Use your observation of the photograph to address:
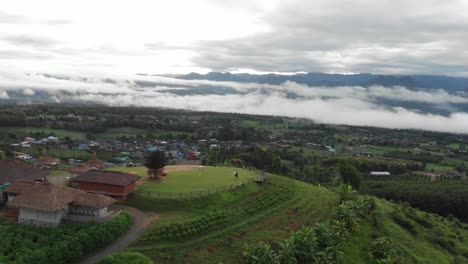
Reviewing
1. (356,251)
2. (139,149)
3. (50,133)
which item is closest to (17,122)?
(50,133)

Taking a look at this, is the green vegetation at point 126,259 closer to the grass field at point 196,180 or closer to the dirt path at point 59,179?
the grass field at point 196,180

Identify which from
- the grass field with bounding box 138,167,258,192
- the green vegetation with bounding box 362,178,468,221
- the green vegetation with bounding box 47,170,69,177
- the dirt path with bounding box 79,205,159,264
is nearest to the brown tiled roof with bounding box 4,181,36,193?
the dirt path with bounding box 79,205,159,264

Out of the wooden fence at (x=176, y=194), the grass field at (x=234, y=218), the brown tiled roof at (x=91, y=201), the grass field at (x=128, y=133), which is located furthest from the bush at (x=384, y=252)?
the grass field at (x=128, y=133)

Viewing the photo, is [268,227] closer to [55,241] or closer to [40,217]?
[55,241]

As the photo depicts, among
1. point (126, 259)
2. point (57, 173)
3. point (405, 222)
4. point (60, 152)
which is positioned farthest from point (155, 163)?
point (60, 152)

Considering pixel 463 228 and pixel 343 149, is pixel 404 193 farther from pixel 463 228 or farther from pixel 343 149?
pixel 343 149

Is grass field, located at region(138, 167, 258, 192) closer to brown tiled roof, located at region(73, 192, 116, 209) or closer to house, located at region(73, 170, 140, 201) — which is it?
house, located at region(73, 170, 140, 201)
